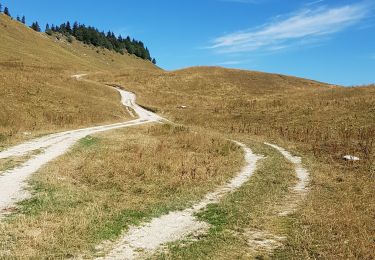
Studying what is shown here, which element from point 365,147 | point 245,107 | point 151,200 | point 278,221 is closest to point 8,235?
point 151,200

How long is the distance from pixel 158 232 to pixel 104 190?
513 centimetres

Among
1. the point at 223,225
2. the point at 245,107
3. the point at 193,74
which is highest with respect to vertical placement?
the point at 193,74

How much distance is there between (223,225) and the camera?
12625 mm

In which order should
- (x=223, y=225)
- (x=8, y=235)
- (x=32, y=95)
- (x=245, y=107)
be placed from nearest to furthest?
(x=8, y=235), (x=223, y=225), (x=32, y=95), (x=245, y=107)

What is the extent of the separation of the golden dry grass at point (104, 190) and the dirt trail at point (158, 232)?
0.41 meters

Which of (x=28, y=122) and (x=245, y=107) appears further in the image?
(x=245, y=107)

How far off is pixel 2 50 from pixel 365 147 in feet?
366

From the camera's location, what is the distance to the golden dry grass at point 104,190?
35.2ft

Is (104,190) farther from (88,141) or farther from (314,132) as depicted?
(314,132)

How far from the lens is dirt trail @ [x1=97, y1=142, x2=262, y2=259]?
1027 centimetres

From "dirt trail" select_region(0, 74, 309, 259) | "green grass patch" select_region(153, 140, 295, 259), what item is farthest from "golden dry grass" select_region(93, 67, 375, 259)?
"dirt trail" select_region(0, 74, 309, 259)

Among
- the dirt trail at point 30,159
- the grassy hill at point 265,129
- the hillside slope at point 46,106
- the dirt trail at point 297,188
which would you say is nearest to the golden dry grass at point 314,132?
the grassy hill at point 265,129

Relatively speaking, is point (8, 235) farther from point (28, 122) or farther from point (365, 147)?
point (28, 122)

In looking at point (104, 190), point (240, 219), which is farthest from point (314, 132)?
point (240, 219)
